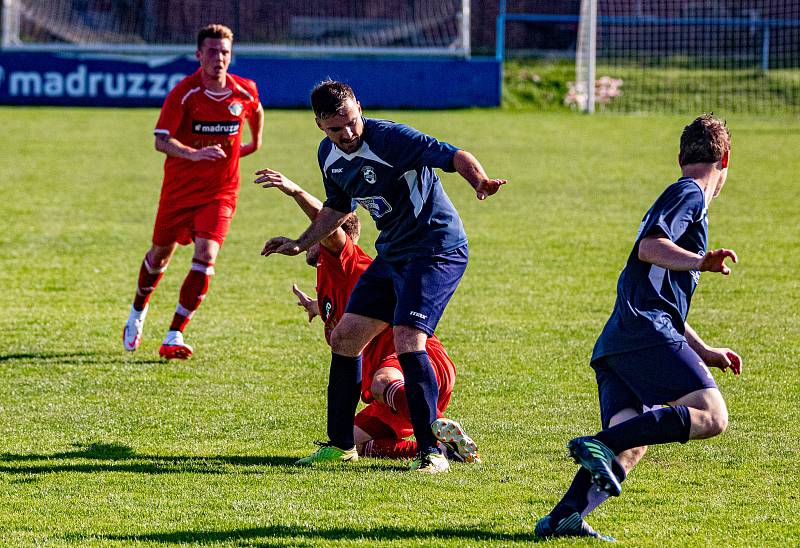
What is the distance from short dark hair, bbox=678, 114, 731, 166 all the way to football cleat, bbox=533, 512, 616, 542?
1.54m

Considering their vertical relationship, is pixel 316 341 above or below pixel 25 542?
below

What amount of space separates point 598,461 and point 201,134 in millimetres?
5384

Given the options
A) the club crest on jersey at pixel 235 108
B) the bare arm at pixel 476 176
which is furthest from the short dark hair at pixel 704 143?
the club crest on jersey at pixel 235 108

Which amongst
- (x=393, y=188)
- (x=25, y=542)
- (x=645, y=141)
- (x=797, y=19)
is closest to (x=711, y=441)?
(x=393, y=188)

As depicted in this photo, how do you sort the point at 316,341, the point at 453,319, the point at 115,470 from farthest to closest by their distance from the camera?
1. the point at 453,319
2. the point at 316,341
3. the point at 115,470

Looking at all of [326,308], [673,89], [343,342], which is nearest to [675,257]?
[343,342]

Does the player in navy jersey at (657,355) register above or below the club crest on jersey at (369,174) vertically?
below

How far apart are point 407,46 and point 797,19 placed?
1092 cm

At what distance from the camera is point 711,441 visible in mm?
6324

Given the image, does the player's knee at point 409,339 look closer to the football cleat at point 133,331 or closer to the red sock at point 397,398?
the red sock at point 397,398

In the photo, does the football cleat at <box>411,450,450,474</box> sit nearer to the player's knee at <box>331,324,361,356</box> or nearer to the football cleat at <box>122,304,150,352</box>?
the player's knee at <box>331,324,361,356</box>

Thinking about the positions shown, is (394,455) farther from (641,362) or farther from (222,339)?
(222,339)

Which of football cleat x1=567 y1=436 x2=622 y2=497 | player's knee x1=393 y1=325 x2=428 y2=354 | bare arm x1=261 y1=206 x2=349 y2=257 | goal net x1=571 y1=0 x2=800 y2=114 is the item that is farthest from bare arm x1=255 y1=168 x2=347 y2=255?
goal net x1=571 y1=0 x2=800 y2=114

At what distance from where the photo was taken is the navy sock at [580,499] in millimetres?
4535
